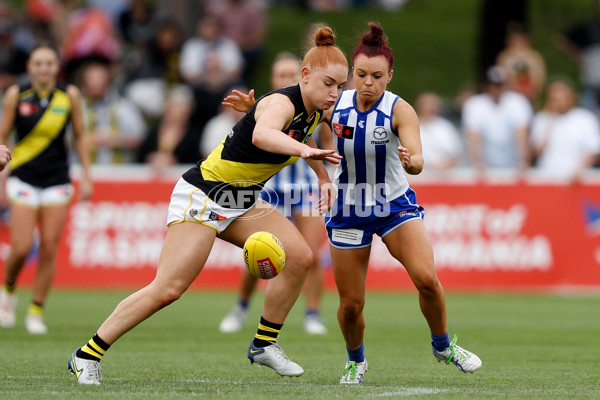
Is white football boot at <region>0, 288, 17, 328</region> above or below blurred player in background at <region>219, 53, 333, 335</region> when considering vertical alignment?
below

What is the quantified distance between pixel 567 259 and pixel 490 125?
7.15 ft

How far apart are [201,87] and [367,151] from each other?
33.1 ft

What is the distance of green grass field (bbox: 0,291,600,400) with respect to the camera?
20.8 feet

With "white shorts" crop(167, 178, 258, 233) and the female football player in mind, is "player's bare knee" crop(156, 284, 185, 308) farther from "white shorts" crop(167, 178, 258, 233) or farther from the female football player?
the female football player

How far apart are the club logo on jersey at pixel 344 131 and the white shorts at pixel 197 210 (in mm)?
835

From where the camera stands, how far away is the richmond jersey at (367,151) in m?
6.79

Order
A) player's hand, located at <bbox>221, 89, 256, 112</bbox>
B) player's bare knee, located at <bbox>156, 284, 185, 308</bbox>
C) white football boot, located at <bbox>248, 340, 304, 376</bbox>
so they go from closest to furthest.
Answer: player's bare knee, located at <bbox>156, 284, 185, 308</bbox>, white football boot, located at <bbox>248, 340, 304, 376</bbox>, player's hand, located at <bbox>221, 89, 256, 112</bbox>

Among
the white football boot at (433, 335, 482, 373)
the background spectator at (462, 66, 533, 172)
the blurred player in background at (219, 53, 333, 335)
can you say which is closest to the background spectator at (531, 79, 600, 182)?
the background spectator at (462, 66, 533, 172)

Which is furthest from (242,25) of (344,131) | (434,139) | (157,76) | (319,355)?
(344,131)

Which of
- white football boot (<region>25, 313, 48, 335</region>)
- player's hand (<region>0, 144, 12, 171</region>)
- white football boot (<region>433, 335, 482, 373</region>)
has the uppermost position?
player's hand (<region>0, 144, 12, 171</region>)

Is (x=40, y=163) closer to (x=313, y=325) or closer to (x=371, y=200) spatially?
(x=313, y=325)

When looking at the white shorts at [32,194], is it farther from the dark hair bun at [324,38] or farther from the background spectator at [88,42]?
the background spectator at [88,42]

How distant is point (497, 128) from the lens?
49.6ft

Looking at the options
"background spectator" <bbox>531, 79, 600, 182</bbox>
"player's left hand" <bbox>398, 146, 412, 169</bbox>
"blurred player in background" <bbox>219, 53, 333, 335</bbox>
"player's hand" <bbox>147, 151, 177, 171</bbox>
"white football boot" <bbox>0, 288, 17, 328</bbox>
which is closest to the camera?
"player's left hand" <bbox>398, 146, 412, 169</bbox>
